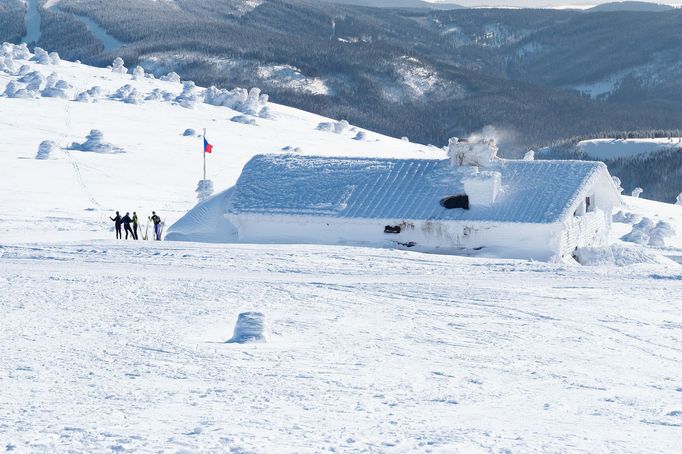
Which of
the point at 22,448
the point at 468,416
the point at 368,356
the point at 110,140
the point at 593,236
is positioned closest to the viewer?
the point at 22,448

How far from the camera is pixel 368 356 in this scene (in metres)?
13.7

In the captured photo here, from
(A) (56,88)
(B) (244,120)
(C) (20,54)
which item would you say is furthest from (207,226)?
(C) (20,54)

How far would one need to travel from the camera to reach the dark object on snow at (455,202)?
2886cm

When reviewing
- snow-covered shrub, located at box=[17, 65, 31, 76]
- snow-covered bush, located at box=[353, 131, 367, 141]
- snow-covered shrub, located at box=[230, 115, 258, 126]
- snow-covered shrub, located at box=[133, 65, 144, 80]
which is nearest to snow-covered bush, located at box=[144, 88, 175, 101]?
snow-covered shrub, located at box=[230, 115, 258, 126]

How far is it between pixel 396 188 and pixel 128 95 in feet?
163

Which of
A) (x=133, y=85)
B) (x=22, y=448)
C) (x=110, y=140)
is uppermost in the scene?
(x=133, y=85)

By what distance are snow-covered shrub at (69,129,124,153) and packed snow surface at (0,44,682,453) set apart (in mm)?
28700

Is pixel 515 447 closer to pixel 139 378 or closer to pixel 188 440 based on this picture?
pixel 188 440

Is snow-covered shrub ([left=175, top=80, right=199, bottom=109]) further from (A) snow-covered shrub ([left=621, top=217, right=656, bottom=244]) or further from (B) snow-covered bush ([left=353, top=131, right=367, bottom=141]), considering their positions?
(A) snow-covered shrub ([left=621, top=217, right=656, bottom=244])

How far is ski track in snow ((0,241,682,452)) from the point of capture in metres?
10.2

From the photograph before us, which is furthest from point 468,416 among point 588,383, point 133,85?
point 133,85

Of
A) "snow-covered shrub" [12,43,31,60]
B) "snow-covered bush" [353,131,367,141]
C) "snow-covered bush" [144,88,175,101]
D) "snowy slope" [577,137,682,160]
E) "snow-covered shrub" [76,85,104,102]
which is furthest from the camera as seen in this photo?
"snowy slope" [577,137,682,160]

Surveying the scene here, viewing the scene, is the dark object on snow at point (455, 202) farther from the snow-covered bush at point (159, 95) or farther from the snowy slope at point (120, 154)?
the snow-covered bush at point (159, 95)

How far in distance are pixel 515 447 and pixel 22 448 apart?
4467mm
